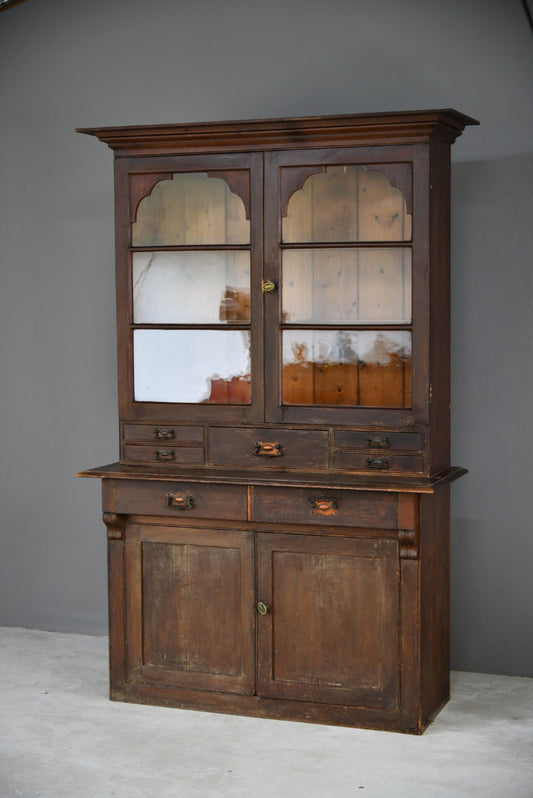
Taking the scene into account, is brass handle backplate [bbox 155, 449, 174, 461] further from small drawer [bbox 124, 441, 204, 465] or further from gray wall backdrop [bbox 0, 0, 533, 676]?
gray wall backdrop [bbox 0, 0, 533, 676]

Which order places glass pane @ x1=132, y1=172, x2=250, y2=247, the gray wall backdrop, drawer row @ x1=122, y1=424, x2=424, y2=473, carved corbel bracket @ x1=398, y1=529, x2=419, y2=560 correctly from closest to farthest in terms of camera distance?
carved corbel bracket @ x1=398, y1=529, x2=419, y2=560 < drawer row @ x1=122, y1=424, x2=424, y2=473 < glass pane @ x1=132, y1=172, x2=250, y2=247 < the gray wall backdrop

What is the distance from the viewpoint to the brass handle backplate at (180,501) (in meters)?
4.15

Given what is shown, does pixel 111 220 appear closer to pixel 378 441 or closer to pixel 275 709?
pixel 378 441

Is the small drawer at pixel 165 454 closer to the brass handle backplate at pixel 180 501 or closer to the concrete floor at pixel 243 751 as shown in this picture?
the brass handle backplate at pixel 180 501

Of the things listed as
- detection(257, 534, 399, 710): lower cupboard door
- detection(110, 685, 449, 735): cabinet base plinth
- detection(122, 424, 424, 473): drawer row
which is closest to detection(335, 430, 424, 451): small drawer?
detection(122, 424, 424, 473): drawer row

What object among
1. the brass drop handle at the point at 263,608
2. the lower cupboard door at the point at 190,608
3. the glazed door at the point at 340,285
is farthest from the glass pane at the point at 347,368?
the brass drop handle at the point at 263,608

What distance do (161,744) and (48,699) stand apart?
0.70m

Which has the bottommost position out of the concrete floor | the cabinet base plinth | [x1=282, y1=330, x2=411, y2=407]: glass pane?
the concrete floor

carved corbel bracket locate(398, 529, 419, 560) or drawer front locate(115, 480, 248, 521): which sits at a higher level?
drawer front locate(115, 480, 248, 521)

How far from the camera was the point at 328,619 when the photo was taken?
4004 mm

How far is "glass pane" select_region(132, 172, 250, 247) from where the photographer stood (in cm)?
419

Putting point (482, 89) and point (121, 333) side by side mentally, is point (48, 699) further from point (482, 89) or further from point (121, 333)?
point (482, 89)

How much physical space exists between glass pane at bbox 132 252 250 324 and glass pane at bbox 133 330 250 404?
0.22 ft

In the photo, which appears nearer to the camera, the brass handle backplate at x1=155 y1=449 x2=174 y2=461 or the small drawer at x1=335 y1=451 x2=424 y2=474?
the small drawer at x1=335 y1=451 x2=424 y2=474
